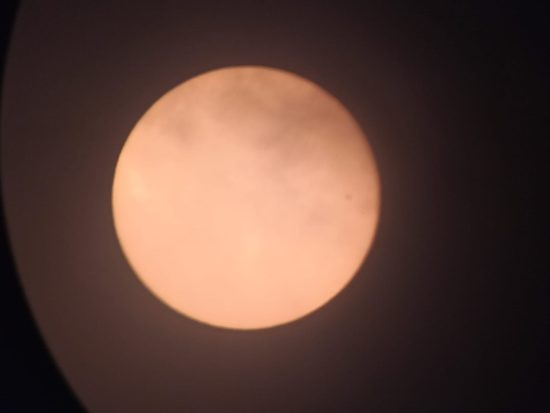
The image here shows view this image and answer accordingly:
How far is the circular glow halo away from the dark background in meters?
0.07

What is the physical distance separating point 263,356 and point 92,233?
20cm

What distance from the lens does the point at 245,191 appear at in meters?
0.60

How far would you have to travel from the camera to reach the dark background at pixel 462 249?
66cm

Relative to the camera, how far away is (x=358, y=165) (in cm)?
62

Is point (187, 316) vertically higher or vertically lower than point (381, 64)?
lower

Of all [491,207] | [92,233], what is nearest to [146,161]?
[92,233]

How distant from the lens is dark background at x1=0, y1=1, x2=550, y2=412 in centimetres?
66

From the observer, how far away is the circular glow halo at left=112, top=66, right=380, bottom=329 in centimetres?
60

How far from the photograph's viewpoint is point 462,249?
68 centimetres

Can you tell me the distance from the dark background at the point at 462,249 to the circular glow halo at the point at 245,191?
72 mm

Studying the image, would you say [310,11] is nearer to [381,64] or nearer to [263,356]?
[381,64]

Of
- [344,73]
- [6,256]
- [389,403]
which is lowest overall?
[389,403]

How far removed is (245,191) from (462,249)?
232 millimetres

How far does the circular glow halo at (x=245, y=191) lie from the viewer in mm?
602
